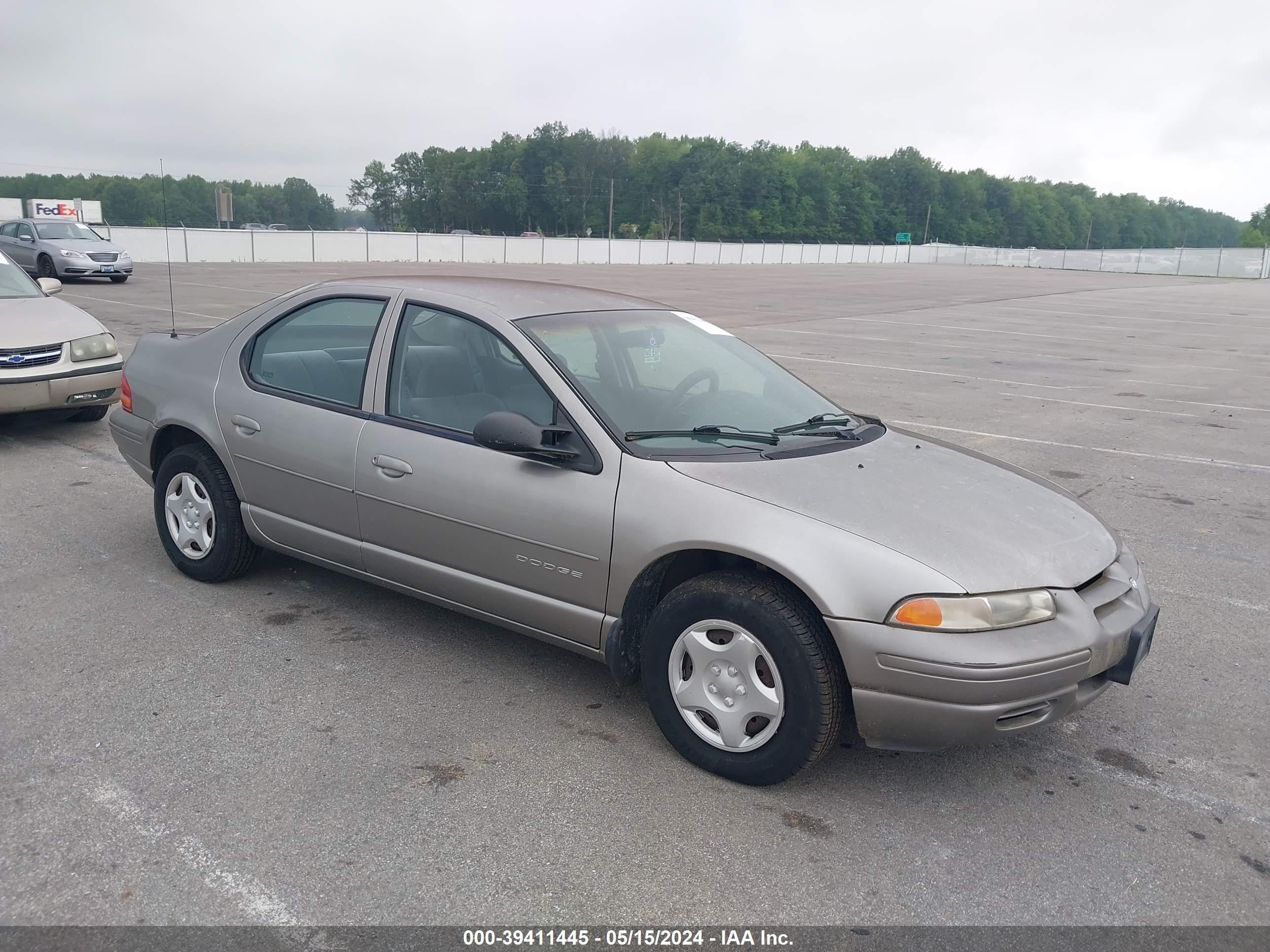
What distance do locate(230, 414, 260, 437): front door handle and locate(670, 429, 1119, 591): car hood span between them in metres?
2.07

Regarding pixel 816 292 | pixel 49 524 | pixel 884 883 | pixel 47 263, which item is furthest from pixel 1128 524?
pixel 816 292

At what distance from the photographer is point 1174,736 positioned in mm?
3729

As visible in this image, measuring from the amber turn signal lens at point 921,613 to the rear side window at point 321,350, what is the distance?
236cm

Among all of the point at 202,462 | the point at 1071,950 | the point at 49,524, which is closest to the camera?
the point at 1071,950

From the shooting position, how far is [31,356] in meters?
7.41

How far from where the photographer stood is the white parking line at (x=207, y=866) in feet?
8.58

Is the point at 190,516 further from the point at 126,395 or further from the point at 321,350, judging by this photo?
the point at 321,350

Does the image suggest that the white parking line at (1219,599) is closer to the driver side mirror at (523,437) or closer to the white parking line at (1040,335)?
the driver side mirror at (523,437)

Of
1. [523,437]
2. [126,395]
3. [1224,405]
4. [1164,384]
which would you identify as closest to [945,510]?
[523,437]

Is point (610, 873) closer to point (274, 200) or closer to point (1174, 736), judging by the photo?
point (1174, 736)

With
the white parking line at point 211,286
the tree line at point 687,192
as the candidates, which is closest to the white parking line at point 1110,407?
the white parking line at point 211,286

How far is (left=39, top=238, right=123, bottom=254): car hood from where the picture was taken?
23734 millimetres

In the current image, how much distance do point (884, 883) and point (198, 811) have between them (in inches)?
78.0

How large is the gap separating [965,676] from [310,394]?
2.90 m
